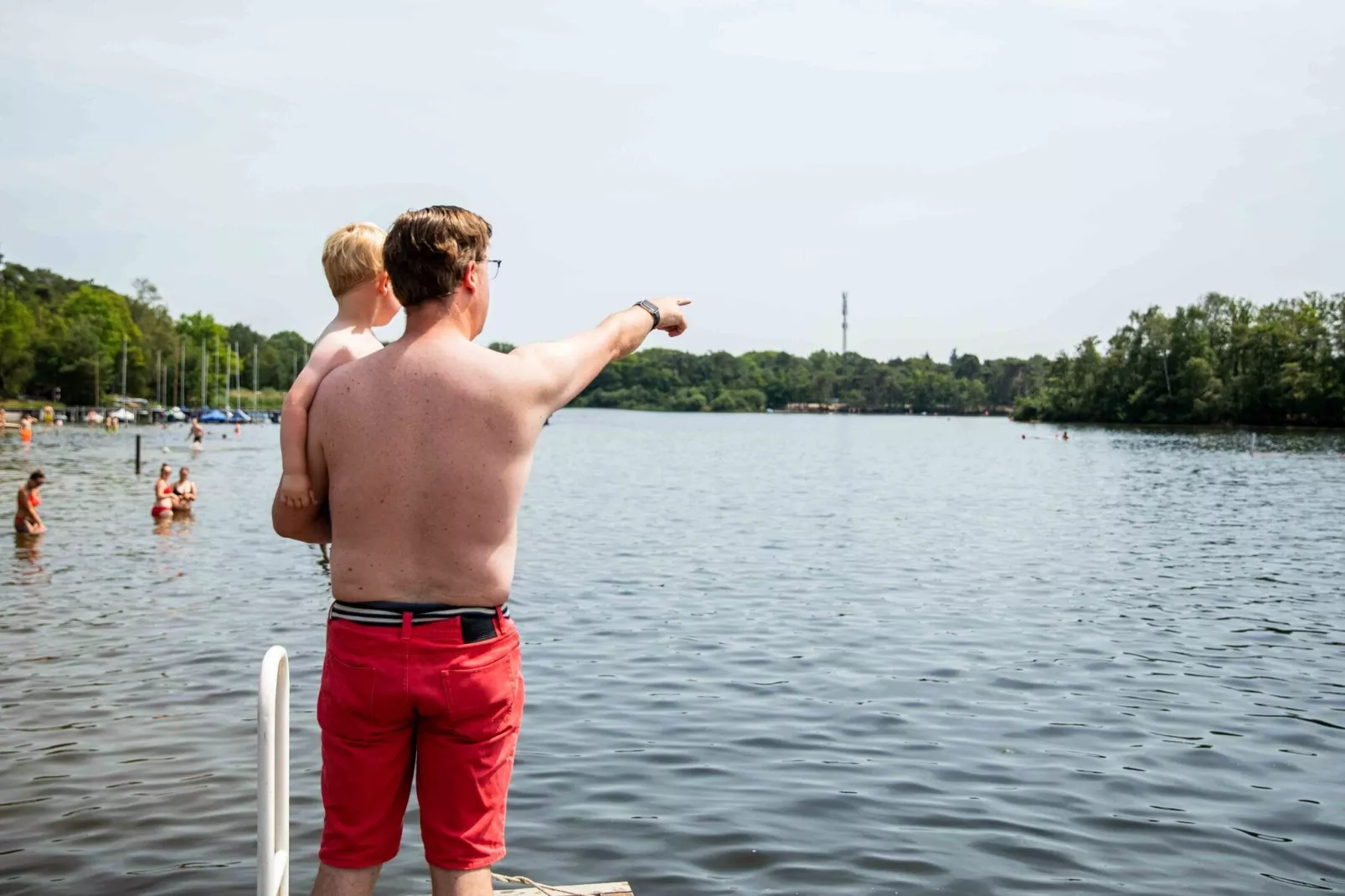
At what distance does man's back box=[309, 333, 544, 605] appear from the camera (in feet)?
11.5

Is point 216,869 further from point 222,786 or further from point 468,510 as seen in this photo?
point 468,510

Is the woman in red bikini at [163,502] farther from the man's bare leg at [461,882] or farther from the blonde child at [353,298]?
the man's bare leg at [461,882]

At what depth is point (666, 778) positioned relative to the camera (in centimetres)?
962

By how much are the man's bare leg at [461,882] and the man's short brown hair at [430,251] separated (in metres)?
1.63

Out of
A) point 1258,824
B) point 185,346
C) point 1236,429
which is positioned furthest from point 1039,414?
point 1258,824

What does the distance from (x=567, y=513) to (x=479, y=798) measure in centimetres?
3268

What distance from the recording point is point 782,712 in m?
11.8

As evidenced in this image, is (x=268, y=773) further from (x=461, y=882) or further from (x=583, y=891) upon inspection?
(x=583, y=891)

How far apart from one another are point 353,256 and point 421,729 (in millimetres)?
1542

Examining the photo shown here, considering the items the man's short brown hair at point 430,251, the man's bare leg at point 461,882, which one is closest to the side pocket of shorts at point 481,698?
the man's bare leg at point 461,882

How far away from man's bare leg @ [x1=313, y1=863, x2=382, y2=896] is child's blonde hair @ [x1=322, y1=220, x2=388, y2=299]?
5.94ft

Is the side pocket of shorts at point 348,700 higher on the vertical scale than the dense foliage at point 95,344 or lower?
lower

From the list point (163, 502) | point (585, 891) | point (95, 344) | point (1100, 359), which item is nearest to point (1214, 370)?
point (1100, 359)

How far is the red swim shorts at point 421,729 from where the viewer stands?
3.52m
